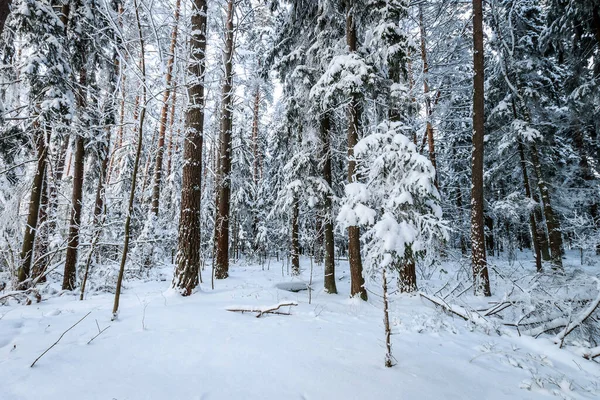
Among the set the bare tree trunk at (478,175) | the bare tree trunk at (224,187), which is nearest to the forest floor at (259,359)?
the bare tree trunk at (478,175)

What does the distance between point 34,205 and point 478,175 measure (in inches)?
495

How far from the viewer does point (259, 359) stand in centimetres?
290

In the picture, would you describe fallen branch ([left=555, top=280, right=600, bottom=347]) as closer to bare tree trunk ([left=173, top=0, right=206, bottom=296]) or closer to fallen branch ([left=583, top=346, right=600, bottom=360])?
fallen branch ([left=583, top=346, right=600, bottom=360])

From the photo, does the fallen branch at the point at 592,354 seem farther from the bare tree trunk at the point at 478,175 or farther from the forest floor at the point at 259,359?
the bare tree trunk at the point at 478,175

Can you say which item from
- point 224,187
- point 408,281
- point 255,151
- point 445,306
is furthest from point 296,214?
point 255,151

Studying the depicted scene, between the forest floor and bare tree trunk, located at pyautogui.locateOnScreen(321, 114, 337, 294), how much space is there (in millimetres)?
2942

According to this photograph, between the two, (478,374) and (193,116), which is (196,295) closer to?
(193,116)

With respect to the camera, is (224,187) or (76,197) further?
(224,187)

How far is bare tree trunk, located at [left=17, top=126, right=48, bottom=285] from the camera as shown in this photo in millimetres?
6543

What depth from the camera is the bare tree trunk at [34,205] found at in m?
6.54

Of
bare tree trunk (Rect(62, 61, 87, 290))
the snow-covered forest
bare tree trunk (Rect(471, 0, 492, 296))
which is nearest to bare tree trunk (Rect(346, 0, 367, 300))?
the snow-covered forest

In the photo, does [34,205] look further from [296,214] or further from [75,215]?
[296,214]

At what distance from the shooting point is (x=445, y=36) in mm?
9719

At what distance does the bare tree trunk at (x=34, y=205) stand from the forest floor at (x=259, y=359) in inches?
85.0
